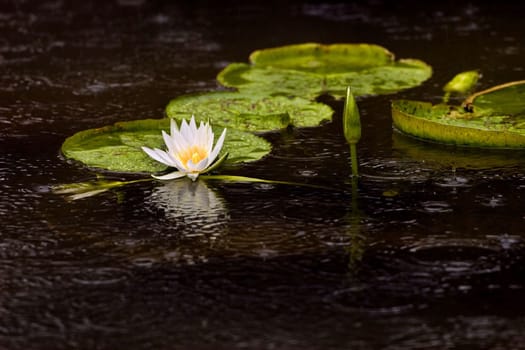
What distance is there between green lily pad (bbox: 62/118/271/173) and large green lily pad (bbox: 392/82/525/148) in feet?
1.47

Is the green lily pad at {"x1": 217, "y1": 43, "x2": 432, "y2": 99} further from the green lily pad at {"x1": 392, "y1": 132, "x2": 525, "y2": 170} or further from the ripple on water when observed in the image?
the ripple on water

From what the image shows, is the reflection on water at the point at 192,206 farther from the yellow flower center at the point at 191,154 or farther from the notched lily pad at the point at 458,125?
the notched lily pad at the point at 458,125

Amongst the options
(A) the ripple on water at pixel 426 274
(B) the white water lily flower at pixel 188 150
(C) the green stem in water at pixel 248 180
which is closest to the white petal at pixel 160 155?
(B) the white water lily flower at pixel 188 150

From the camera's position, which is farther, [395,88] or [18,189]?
[395,88]

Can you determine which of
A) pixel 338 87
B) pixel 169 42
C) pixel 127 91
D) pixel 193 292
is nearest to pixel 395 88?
pixel 338 87

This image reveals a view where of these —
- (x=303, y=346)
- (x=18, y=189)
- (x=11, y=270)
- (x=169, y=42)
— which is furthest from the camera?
(x=169, y=42)

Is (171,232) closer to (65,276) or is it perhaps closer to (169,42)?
(65,276)

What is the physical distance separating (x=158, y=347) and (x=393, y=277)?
0.51 m

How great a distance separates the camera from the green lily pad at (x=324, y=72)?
328 centimetres

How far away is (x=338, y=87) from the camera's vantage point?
10.9 feet

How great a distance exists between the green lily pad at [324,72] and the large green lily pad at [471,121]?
1.57ft

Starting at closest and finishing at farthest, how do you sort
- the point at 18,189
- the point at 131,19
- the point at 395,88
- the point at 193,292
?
the point at 193,292, the point at 18,189, the point at 395,88, the point at 131,19

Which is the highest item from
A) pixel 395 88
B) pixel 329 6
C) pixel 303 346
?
→ pixel 329 6

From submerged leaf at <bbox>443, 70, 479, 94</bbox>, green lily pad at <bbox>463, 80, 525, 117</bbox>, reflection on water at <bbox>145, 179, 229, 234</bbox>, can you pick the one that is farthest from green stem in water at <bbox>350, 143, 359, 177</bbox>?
submerged leaf at <bbox>443, 70, 479, 94</bbox>
